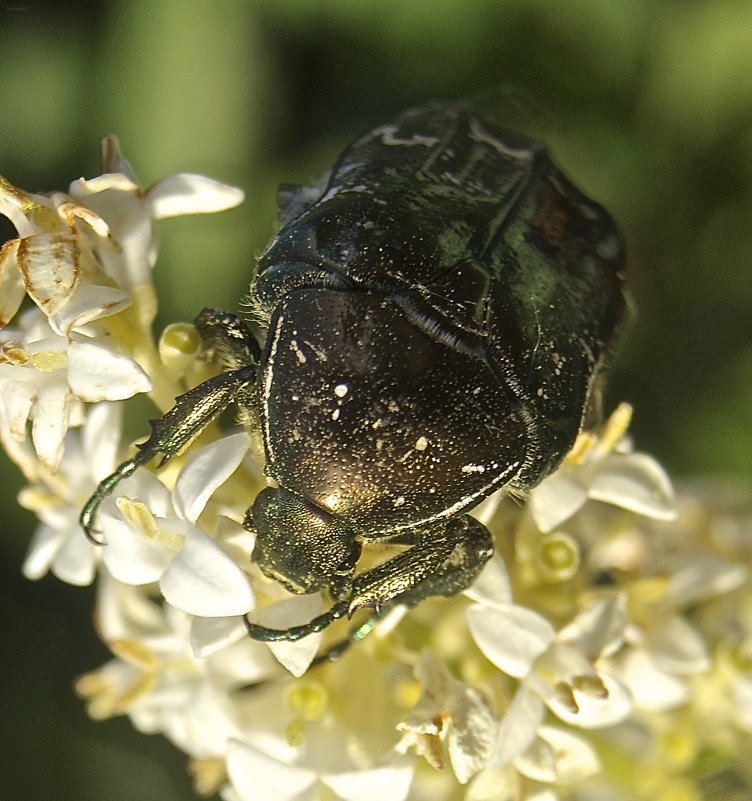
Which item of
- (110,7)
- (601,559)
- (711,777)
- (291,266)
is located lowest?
(711,777)

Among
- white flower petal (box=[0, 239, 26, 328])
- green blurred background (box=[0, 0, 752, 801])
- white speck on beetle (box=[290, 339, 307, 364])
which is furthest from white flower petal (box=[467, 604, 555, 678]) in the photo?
green blurred background (box=[0, 0, 752, 801])

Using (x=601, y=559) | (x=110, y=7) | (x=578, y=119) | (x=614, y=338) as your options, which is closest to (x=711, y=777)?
(x=601, y=559)

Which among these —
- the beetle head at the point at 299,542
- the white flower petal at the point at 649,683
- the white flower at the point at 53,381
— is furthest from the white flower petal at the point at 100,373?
the white flower petal at the point at 649,683

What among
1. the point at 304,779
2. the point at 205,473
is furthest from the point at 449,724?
the point at 205,473

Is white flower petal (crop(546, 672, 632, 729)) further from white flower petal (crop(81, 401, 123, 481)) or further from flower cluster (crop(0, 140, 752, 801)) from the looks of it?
white flower petal (crop(81, 401, 123, 481))

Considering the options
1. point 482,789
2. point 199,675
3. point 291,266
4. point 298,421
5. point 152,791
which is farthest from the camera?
point 152,791

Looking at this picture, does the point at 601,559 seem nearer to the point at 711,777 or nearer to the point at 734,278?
the point at 711,777
